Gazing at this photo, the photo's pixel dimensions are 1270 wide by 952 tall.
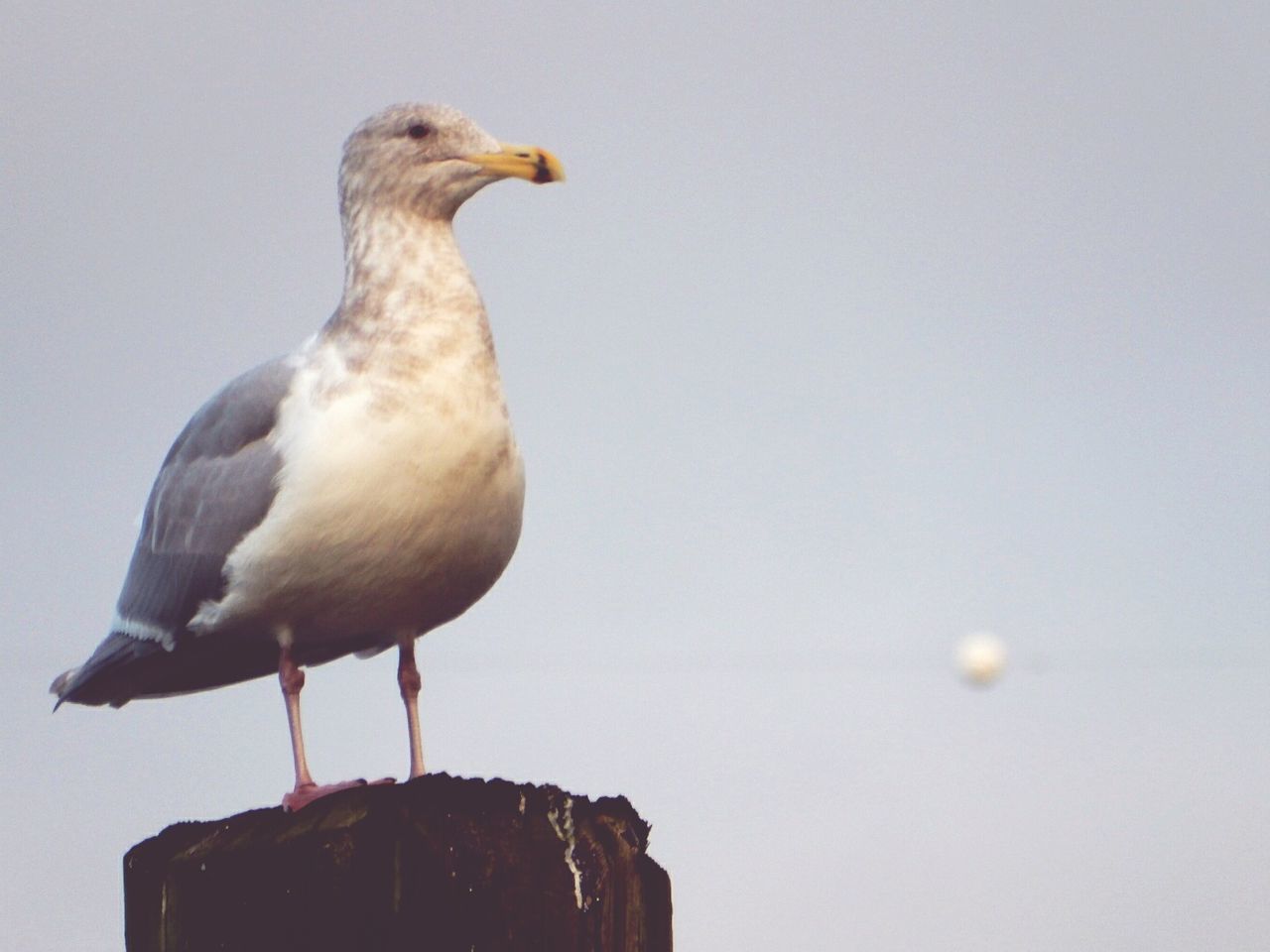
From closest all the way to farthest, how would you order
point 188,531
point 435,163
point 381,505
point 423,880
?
point 423,880 → point 381,505 → point 188,531 → point 435,163

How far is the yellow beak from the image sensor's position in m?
5.57

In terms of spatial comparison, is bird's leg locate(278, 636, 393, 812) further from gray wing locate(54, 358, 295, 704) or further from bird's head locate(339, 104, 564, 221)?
bird's head locate(339, 104, 564, 221)

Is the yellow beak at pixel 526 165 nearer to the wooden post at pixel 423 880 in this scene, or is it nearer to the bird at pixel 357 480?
the bird at pixel 357 480

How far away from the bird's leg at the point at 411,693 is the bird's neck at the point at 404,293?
2.99ft

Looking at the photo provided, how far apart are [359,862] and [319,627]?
1849mm

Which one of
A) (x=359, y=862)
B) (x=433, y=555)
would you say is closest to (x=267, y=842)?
(x=359, y=862)

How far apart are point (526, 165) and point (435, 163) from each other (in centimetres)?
30

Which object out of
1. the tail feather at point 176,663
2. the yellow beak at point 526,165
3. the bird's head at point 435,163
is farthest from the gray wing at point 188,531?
the yellow beak at point 526,165

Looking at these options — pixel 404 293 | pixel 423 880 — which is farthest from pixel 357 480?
pixel 423 880

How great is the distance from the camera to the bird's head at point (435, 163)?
560cm

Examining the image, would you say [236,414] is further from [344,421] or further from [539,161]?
[539,161]

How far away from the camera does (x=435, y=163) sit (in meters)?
A: 5.66

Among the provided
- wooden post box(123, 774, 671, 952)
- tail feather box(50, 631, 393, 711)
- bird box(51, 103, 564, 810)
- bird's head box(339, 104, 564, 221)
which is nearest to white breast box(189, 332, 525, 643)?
bird box(51, 103, 564, 810)

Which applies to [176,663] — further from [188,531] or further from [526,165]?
[526,165]
